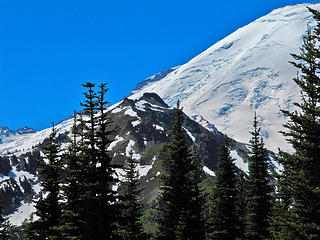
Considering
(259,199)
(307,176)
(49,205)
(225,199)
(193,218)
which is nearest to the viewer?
(307,176)

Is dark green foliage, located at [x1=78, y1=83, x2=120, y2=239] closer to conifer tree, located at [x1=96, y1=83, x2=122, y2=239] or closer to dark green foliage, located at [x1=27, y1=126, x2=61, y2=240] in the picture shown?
conifer tree, located at [x1=96, y1=83, x2=122, y2=239]

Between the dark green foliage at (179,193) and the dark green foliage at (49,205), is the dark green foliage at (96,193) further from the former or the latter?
the dark green foliage at (179,193)

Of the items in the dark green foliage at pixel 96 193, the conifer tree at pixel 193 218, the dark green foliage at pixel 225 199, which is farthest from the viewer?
the dark green foliage at pixel 225 199

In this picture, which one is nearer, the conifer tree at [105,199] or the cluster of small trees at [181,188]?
the cluster of small trees at [181,188]

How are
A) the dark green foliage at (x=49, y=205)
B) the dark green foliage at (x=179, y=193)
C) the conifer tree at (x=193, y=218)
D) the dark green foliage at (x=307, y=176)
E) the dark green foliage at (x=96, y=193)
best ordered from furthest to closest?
the dark green foliage at (x=179, y=193) < the conifer tree at (x=193, y=218) < the dark green foliage at (x=49, y=205) < the dark green foliage at (x=96, y=193) < the dark green foliage at (x=307, y=176)

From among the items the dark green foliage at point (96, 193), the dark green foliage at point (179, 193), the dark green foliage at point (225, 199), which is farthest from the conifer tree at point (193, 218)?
the dark green foliage at point (96, 193)

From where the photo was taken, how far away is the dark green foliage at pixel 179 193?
28.1 m

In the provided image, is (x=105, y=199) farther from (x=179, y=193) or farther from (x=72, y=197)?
(x=179, y=193)

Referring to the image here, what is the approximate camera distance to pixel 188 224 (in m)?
27.9

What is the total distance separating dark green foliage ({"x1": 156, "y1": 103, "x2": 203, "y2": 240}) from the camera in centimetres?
2811

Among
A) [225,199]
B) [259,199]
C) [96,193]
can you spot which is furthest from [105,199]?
[259,199]

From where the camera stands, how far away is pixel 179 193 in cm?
2948

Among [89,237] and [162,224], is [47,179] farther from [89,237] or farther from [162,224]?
[162,224]

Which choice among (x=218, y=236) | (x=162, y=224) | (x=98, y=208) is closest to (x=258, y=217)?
(x=218, y=236)
